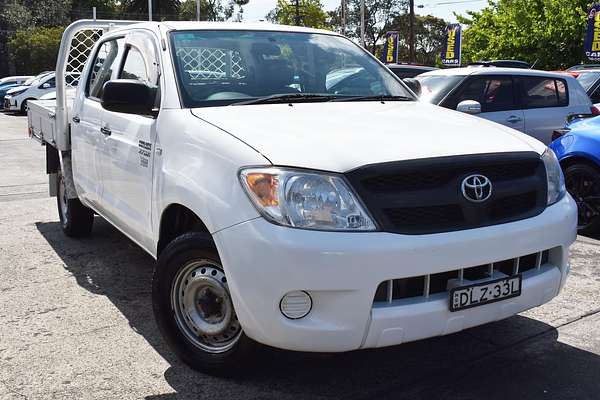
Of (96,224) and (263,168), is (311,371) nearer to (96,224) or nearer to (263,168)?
(263,168)

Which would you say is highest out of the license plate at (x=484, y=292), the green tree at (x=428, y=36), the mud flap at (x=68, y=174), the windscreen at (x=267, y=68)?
the green tree at (x=428, y=36)

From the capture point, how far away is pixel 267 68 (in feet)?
13.9

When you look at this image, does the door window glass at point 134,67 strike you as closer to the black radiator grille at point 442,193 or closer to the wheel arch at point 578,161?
the black radiator grille at point 442,193

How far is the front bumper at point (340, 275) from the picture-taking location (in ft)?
9.18

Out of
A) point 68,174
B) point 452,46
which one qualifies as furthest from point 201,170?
point 452,46

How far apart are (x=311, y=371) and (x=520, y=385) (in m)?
1.06

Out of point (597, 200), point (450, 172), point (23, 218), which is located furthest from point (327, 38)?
point (23, 218)

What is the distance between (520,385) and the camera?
134 inches

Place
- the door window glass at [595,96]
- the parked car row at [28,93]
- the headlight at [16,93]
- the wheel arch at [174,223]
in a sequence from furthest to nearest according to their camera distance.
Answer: the headlight at [16,93]
the parked car row at [28,93]
the door window glass at [595,96]
the wheel arch at [174,223]

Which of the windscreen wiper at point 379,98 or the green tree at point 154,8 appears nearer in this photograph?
the windscreen wiper at point 379,98

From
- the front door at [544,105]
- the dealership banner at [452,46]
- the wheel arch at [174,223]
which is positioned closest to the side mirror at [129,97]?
the wheel arch at [174,223]

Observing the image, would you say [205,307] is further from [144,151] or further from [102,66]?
[102,66]

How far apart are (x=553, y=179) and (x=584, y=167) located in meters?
3.15

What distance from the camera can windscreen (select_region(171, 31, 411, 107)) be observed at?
3953 millimetres
